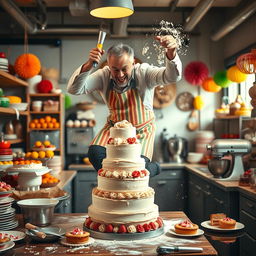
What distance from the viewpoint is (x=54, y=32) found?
21.9 feet

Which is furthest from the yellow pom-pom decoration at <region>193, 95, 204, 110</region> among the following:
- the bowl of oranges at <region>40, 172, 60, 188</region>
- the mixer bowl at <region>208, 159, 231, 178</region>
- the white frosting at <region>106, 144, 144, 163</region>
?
the white frosting at <region>106, 144, 144, 163</region>

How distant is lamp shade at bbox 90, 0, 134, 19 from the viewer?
2807 millimetres

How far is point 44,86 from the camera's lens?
20.8 ft

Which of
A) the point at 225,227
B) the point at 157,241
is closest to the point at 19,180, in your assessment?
the point at 157,241

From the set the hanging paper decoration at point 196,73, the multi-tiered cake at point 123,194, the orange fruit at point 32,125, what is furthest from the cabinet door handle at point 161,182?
the multi-tiered cake at point 123,194

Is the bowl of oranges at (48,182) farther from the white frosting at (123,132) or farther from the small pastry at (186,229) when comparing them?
the small pastry at (186,229)

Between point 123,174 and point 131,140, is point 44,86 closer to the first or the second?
point 131,140

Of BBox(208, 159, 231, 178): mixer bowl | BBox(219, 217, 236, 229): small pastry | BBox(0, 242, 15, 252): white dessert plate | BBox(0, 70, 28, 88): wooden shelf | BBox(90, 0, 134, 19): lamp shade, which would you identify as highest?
BBox(90, 0, 134, 19): lamp shade

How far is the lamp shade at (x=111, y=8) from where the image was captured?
2.81 m

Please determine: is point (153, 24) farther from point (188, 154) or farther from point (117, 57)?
point (117, 57)

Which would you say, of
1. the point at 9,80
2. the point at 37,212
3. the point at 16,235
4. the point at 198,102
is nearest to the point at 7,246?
the point at 16,235

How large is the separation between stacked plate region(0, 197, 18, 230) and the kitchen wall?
402 centimetres

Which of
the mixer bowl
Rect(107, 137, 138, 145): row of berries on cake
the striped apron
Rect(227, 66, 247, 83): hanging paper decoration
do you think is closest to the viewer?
Rect(107, 137, 138, 145): row of berries on cake

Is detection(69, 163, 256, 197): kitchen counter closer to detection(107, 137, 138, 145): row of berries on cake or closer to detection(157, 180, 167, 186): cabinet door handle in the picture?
detection(157, 180, 167, 186): cabinet door handle
